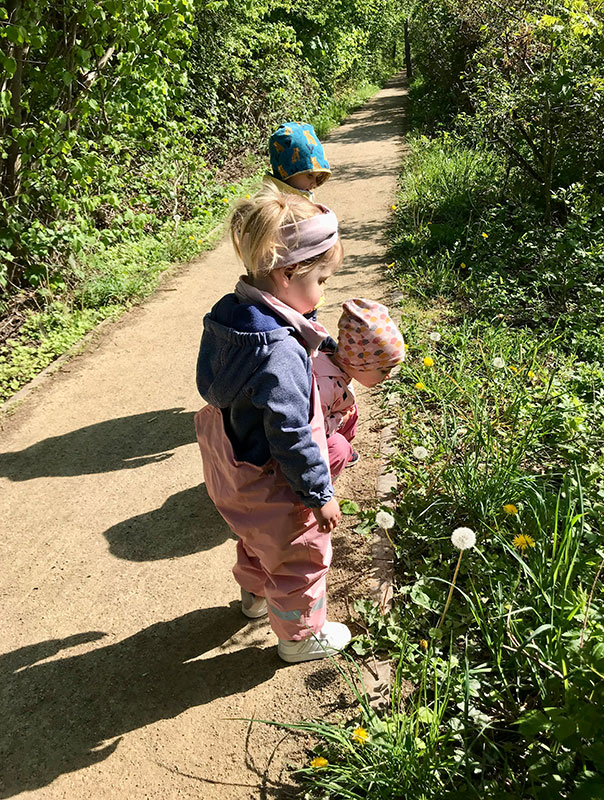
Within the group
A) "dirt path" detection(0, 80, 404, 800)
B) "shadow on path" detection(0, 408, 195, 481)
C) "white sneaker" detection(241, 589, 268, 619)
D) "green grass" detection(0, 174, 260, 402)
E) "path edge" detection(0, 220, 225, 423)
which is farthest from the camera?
"green grass" detection(0, 174, 260, 402)

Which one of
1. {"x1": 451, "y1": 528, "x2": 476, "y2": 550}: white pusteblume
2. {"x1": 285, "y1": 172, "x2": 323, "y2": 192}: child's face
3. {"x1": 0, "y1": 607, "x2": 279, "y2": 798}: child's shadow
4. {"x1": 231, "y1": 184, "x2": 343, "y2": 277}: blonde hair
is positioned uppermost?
{"x1": 285, "y1": 172, "x2": 323, "y2": 192}: child's face

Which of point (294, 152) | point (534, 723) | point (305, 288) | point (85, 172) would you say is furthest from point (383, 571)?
point (85, 172)

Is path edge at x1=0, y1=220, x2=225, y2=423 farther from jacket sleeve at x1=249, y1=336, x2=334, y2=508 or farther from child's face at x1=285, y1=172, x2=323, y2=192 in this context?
jacket sleeve at x1=249, y1=336, x2=334, y2=508

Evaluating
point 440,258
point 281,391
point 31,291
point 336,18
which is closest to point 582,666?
point 281,391

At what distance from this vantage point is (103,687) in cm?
230

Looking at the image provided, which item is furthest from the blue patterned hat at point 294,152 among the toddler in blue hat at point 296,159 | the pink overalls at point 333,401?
the pink overalls at point 333,401

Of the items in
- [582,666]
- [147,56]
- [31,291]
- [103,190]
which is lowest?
[582,666]

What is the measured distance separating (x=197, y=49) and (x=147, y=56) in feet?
16.0

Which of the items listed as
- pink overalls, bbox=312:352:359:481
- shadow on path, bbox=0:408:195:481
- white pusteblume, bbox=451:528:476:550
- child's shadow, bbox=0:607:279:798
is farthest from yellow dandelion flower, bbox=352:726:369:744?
shadow on path, bbox=0:408:195:481

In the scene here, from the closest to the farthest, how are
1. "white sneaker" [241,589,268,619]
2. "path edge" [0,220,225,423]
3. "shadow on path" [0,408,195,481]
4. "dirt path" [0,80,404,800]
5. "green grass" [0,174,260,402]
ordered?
"dirt path" [0,80,404,800]
"white sneaker" [241,589,268,619]
"shadow on path" [0,408,195,481]
"path edge" [0,220,225,423]
"green grass" [0,174,260,402]

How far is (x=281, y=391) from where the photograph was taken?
1.65m

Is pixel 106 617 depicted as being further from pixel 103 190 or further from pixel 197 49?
pixel 197 49

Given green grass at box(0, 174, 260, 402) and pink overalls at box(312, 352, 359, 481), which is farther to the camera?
green grass at box(0, 174, 260, 402)

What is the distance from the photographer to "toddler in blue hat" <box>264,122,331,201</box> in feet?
9.45
